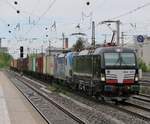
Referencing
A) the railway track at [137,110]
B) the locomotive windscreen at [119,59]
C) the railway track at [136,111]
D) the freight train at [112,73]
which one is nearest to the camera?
the railway track at [136,111]

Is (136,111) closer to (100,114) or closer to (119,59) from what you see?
(100,114)

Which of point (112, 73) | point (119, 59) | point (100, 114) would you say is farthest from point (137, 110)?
point (119, 59)

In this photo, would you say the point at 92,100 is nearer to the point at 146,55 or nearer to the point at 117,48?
the point at 117,48

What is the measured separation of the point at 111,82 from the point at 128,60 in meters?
1.52

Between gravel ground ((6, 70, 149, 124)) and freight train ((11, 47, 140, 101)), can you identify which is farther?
freight train ((11, 47, 140, 101))

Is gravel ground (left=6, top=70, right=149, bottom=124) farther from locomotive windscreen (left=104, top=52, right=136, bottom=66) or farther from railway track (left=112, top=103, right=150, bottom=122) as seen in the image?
locomotive windscreen (left=104, top=52, right=136, bottom=66)

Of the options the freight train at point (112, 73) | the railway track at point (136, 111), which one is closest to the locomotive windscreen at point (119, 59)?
the freight train at point (112, 73)

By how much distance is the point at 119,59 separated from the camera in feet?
82.1

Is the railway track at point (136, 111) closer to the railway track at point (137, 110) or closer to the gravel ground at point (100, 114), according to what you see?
the railway track at point (137, 110)

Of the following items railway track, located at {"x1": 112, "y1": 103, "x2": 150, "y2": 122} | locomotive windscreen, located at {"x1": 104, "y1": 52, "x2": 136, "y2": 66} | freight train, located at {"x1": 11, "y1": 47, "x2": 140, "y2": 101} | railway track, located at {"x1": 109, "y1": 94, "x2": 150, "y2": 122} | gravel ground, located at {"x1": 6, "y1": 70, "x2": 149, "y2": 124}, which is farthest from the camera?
locomotive windscreen, located at {"x1": 104, "y1": 52, "x2": 136, "y2": 66}

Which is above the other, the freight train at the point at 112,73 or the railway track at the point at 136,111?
the freight train at the point at 112,73

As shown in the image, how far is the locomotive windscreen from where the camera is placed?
2486 cm

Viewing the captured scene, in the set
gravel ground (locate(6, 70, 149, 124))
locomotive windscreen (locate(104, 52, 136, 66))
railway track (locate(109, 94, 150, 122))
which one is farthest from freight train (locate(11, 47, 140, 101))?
gravel ground (locate(6, 70, 149, 124))

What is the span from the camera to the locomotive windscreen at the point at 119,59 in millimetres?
24862
